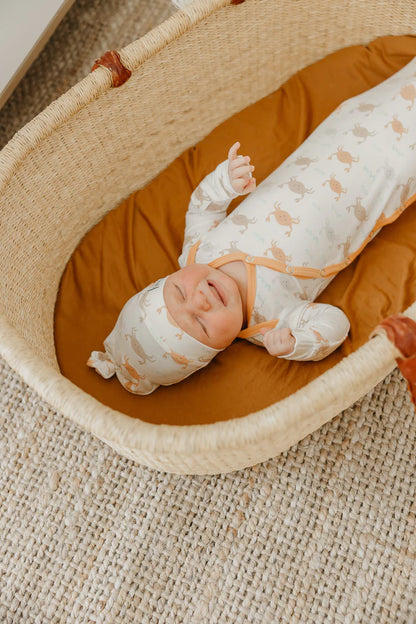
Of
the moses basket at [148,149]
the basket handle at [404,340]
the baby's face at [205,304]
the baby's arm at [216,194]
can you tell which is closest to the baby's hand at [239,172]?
the baby's arm at [216,194]

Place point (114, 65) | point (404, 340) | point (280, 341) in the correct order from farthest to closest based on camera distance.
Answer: point (114, 65), point (280, 341), point (404, 340)

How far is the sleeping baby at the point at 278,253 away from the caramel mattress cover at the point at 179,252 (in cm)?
5

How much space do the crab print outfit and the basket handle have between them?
245mm

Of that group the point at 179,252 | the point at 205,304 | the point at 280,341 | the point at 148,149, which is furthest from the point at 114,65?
the point at 280,341

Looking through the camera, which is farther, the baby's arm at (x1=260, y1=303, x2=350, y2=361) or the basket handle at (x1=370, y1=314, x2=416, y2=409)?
the baby's arm at (x1=260, y1=303, x2=350, y2=361)

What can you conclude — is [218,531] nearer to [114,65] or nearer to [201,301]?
[201,301]

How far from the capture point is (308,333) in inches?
40.3

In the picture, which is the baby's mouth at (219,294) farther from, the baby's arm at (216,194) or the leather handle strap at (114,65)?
the leather handle strap at (114,65)

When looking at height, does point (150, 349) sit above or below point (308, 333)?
above

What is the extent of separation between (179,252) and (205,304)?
0.30 m

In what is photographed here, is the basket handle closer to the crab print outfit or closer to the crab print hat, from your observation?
the crab print outfit

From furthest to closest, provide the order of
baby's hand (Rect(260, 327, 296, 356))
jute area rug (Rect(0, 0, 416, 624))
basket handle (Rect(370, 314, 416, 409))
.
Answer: jute area rug (Rect(0, 0, 416, 624)) < baby's hand (Rect(260, 327, 296, 356)) < basket handle (Rect(370, 314, 416, 409))

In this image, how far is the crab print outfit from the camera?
3.58 ft

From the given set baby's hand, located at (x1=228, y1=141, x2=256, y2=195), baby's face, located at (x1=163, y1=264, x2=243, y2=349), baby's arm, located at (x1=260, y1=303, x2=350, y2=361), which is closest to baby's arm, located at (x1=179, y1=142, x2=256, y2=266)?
baby's hand, located at (x1=228, y1=141, x2=256, y2=195)
